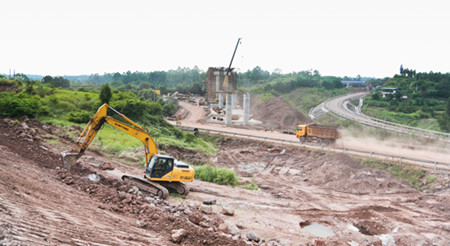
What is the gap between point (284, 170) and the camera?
27312 millimetres

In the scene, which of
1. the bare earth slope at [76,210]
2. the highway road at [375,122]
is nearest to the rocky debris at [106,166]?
the bare earth slope at [76,210]

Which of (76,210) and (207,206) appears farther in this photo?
(207,206)

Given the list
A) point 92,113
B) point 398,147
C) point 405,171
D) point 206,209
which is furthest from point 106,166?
point 398,147

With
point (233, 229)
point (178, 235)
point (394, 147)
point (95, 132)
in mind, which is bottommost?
point (233, 229)

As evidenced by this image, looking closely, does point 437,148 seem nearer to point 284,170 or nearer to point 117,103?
point 284,170

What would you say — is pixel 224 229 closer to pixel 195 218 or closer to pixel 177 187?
pixel 195 218

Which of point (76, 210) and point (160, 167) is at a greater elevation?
point (160, 167)

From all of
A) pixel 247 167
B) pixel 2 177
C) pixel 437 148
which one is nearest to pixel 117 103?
pixel 247 167

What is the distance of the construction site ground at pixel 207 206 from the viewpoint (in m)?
9.31

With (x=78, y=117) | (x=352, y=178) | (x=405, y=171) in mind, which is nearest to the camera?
(x=352, y=178)

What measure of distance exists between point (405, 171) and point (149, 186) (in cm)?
1874

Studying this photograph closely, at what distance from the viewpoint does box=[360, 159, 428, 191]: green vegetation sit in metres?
22.1

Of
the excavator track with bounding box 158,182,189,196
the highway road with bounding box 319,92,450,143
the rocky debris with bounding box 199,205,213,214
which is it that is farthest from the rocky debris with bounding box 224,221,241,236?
the highway road with bounding box 319,92,450,143

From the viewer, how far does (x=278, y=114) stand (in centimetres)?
5478
